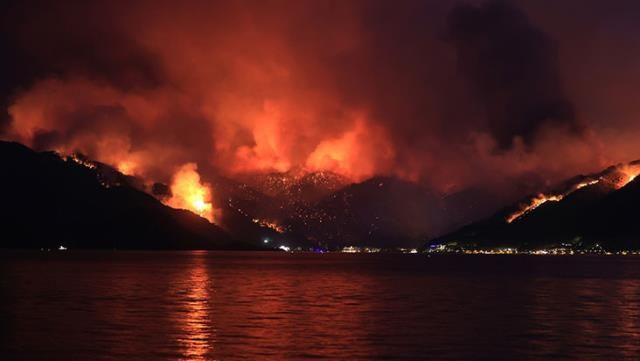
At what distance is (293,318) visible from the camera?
9931 cm

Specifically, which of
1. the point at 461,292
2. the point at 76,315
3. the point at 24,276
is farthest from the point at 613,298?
the point at 24,276

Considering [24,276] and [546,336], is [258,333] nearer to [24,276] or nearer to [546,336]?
[546,336]

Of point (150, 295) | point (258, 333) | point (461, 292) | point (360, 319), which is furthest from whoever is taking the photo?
point (461, 292)

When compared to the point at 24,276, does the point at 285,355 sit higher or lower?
lower

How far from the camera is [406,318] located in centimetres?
10194

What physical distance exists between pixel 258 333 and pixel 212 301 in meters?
41.9

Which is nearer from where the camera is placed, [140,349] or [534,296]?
[140,349]

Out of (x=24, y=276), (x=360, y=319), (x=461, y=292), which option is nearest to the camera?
(x=360, y=319)

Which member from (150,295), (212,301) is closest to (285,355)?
(212,301)

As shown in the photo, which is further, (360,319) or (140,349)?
(360,319)

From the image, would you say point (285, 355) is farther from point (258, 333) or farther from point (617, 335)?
point (617, 335)

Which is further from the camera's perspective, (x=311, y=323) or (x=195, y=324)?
(x=311, y=323)

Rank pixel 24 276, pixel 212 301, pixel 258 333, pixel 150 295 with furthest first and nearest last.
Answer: pixel 24 276
pixel 150 295
pixel 212 301
pixel 258 333

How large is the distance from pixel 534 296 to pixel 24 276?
103375 millimetres
